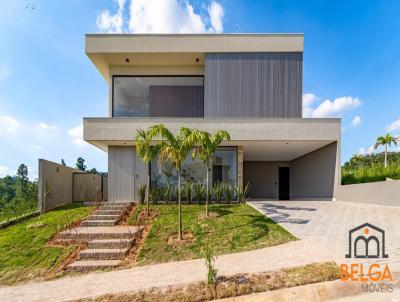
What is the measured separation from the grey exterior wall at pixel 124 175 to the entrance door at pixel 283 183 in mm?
10717

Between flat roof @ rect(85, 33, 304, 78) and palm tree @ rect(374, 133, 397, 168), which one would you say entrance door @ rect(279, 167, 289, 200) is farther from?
palm tree @ rect(374, 133, 397, 168)

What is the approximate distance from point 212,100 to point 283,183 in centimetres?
927

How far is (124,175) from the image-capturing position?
Result: 406 inches

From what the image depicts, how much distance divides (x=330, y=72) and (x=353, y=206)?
6905 millimetres

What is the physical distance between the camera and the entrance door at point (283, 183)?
16.9m

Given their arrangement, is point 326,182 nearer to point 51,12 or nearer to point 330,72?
point 330,72

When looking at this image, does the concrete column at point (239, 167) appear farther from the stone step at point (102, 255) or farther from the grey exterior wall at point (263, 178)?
the grey exterior wall at point (263, 178)

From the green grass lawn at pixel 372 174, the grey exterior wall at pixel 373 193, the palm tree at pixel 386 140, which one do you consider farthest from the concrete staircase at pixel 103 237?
the palm tree at pixel 386 140

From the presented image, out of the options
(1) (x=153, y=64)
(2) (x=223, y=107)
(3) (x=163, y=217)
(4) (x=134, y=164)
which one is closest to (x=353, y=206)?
(2) (x=223, y=107)

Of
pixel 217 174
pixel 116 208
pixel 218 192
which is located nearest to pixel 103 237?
pixel 116 208

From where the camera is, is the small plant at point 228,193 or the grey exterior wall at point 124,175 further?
the grey exterior wall at point 124,175

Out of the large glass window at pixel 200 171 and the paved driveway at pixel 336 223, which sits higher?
the large glass window at pixel 200 171

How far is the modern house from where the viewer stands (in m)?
9.89

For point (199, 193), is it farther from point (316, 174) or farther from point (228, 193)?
point (316, 174)
